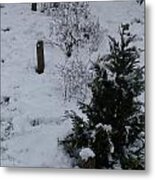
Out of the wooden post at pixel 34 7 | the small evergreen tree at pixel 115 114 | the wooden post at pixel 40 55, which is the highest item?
the wooden post at pixel 34 7

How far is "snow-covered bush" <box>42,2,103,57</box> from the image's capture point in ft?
5.67

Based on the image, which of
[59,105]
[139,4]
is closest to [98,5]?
[139,4]

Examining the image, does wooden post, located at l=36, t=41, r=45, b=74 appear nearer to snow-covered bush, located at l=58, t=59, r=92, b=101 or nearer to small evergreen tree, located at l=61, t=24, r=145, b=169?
snow-covered bush, located at l=58, t=59, r=92, b=101

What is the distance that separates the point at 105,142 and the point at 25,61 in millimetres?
436

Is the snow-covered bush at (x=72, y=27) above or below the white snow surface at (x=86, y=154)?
above

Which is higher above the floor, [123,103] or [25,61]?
[25,61]

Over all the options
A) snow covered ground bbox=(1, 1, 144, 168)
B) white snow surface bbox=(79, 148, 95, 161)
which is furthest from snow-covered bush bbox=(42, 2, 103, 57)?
white snow surface bbox=(79, 148, 95, 161)

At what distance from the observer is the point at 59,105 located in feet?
5.74

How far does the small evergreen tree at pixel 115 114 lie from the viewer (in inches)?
66.7

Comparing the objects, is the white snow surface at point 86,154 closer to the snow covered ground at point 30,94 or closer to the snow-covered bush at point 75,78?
the snow covered ground at point 30,94

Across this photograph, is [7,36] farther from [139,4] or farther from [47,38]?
[139,4]

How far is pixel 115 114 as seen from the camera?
171 cm

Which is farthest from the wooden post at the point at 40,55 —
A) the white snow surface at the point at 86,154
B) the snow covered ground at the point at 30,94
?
the white snow surface at the point at 86,154

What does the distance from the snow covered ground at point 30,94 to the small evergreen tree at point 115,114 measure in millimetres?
48
